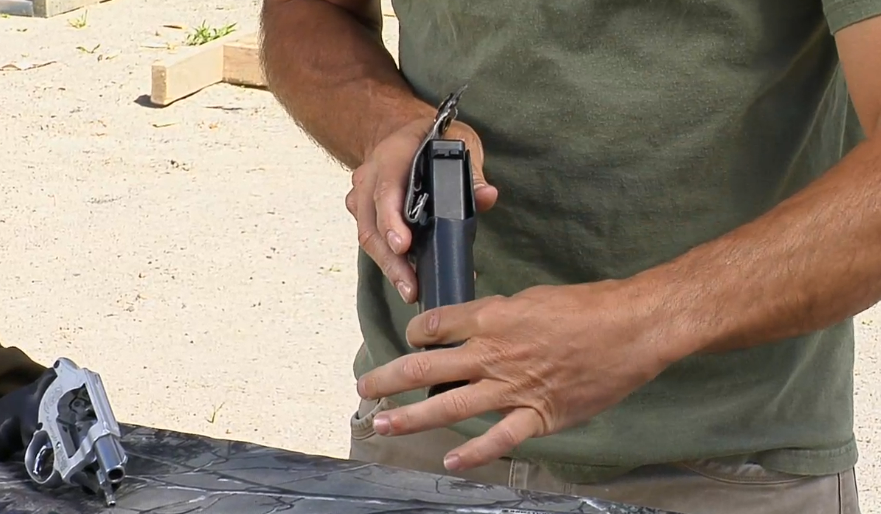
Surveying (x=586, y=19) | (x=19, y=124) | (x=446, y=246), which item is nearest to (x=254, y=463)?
(x=446, y=246)

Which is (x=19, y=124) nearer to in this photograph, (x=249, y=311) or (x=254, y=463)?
(x=249, y=311)

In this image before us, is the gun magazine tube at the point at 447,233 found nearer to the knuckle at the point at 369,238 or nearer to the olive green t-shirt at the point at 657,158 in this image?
the knuckle at the point at 369,238

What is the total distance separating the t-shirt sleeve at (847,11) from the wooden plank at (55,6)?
5355 mm

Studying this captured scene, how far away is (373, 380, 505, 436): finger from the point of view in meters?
1.07

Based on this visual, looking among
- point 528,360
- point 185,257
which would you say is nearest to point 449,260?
point 528,360

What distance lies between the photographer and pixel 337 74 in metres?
1.59

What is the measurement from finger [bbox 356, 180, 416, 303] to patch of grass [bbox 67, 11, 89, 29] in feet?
16.2

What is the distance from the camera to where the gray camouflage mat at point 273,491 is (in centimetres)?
107

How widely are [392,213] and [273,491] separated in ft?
0.97

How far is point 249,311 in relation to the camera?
3.50m

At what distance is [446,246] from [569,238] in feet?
0.99

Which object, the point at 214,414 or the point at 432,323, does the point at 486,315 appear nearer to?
the point at 432,323

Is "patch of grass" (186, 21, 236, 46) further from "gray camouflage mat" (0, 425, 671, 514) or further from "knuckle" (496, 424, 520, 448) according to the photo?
"knuckle" (496, 424, 520, 448)

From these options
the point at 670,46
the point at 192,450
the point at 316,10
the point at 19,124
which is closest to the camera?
the point at 192,450
